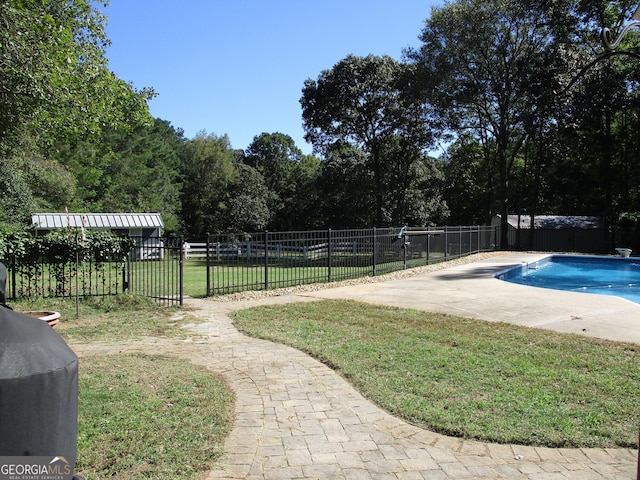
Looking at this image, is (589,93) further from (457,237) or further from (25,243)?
(25,243)

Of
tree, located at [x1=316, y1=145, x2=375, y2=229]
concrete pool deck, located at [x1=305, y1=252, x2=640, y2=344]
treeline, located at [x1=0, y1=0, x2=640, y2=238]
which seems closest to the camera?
concrete pool deck, located at [x1=305, y1=252, x2=640, y2=344]

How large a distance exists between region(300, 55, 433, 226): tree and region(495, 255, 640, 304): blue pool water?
11.8 m

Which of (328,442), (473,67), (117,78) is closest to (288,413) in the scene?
(328,442)

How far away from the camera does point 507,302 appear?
33.1 feet

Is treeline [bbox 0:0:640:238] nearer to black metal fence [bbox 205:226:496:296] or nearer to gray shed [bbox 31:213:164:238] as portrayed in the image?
gray shed [bbox 31:213:164:238]

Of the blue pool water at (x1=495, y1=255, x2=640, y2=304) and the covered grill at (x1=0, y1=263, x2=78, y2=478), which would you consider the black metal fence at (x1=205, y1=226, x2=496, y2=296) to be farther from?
the covered grill at (x1=0, y1=263, x2=78, y2=478)

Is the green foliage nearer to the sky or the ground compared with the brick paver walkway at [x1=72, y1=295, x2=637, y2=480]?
nearer to the sky

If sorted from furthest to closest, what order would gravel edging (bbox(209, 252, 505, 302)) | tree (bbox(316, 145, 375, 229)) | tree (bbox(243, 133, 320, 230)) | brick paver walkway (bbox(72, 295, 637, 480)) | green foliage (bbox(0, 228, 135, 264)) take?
1. tree (bbox(243, 133, 320, 230))
2. tree (bbox(316, 145, 375, 229))
3. gravel edging (bbox(209, 252, 505, 302))
4. green foliage (bbox(0, 228, 135, 264))
5. brick paver walkway (bbox(72, 295, 637, 480))

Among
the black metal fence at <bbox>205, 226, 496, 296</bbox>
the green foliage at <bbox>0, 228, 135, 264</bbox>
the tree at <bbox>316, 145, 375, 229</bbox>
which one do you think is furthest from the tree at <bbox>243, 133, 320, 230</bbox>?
the green foliage at <bbox>0, 228, 135, 264</bbox>

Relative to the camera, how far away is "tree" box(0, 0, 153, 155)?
30.2ft

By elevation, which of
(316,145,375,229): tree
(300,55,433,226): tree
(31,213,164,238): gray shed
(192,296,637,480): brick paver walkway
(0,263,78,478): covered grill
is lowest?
(192,296,637,480): brick paver walkway

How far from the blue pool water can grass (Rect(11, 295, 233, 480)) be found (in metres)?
13.6

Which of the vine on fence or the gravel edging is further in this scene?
the gravel edging

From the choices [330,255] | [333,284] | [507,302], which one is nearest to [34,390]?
[507,302]
